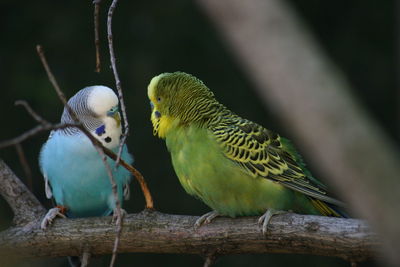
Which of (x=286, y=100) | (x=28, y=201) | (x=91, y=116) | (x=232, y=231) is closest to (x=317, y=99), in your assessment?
(x=286, y=100)

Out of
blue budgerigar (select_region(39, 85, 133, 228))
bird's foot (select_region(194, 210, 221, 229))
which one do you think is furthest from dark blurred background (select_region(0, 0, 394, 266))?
bird's foot (select_region(194, 210, 221, 229))

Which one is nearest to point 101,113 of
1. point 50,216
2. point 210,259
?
point 50,216

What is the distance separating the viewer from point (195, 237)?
304 cm

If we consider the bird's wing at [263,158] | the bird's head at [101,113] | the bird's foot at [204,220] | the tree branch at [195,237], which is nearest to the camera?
the tree branch at [195,237]

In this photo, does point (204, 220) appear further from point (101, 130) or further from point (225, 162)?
point (101, 130)

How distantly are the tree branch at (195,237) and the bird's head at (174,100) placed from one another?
1.62 feet

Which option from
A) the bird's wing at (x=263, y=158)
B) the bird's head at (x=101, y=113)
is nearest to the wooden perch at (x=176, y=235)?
the bird's wing at (x=263, y=158)

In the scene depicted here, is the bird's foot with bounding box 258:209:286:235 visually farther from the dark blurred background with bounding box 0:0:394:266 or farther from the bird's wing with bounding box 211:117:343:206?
the dark blurred background with bounding box 0:0:394:266

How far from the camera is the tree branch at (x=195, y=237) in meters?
2.78

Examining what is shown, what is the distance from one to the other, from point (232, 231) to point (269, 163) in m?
0.42

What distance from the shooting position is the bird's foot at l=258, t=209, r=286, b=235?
2.95 meters

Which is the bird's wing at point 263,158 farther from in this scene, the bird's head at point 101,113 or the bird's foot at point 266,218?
the bird's head at point 101,113

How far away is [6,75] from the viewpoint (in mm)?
5574

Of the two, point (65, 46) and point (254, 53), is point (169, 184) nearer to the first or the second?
point (65, 46)
